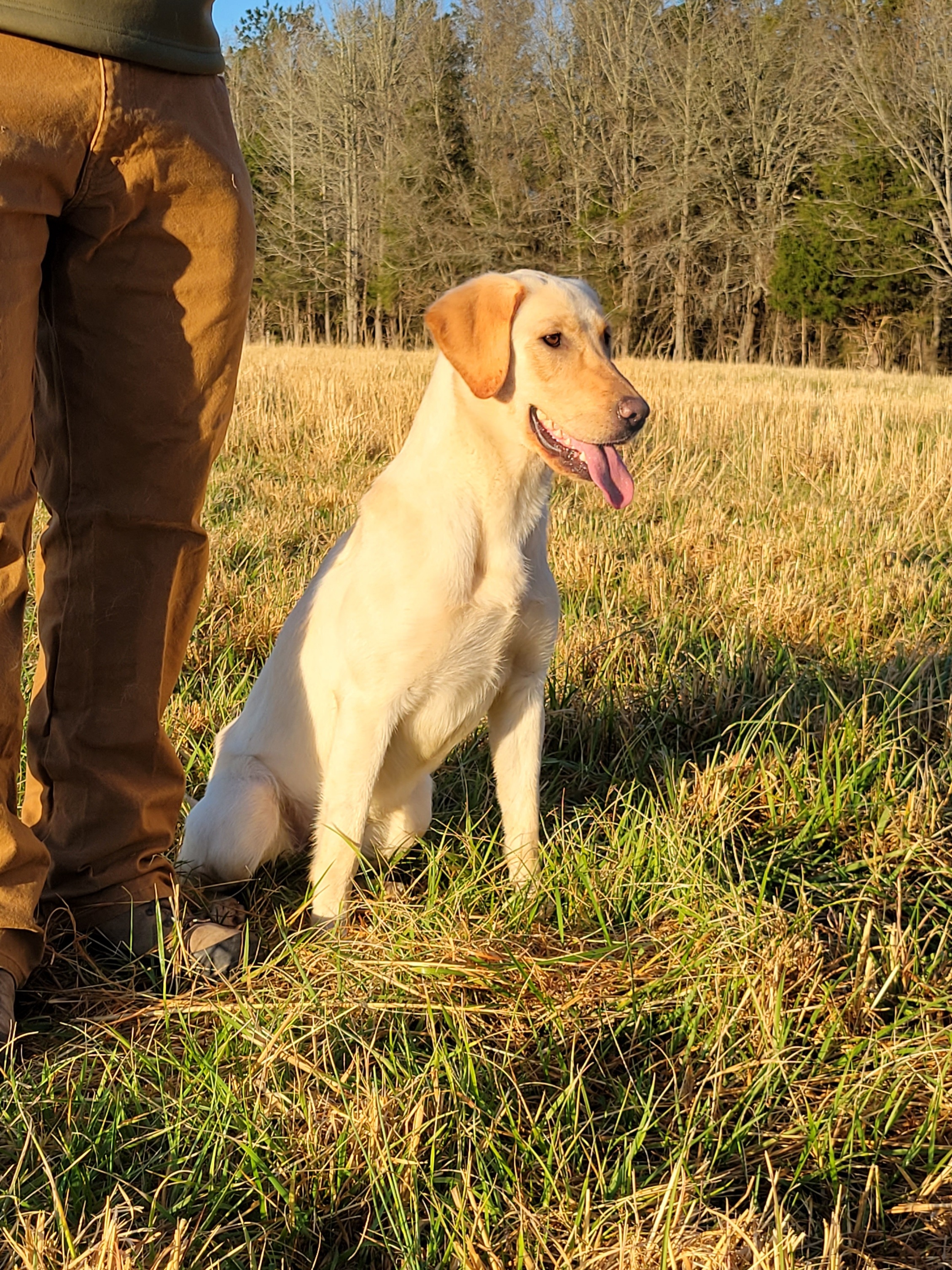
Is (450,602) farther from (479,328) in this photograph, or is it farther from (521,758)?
(479,328)

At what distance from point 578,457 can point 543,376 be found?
19 cm

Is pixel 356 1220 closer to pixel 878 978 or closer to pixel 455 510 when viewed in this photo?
pixel 878 978

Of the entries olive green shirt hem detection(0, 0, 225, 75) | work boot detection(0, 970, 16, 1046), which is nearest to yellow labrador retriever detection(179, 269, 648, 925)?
work boot detection(0, 970, 16, 1046)

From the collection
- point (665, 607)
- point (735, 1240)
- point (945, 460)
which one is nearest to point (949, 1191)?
point (735, 1240)

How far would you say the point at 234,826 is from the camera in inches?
100

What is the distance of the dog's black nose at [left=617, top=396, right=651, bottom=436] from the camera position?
243 centimetres

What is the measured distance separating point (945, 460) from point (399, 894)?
5.63 metres

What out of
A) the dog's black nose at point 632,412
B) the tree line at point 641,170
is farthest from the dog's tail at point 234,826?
the tree line at point 641,170

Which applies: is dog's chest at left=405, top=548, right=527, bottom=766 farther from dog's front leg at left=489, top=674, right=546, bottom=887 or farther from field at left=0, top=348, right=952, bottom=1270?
field at left=0, top=348, right=952, bottom=1270

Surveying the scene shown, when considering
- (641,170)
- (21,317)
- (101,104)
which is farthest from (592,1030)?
(641,170)

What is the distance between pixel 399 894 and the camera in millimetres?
2561

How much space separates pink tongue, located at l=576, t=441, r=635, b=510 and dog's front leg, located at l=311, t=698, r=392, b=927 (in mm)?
665

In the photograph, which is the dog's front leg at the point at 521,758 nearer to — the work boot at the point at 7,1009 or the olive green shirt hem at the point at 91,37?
the work boot at the point at 7,1009

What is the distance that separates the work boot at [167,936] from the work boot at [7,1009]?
307 millimetres
